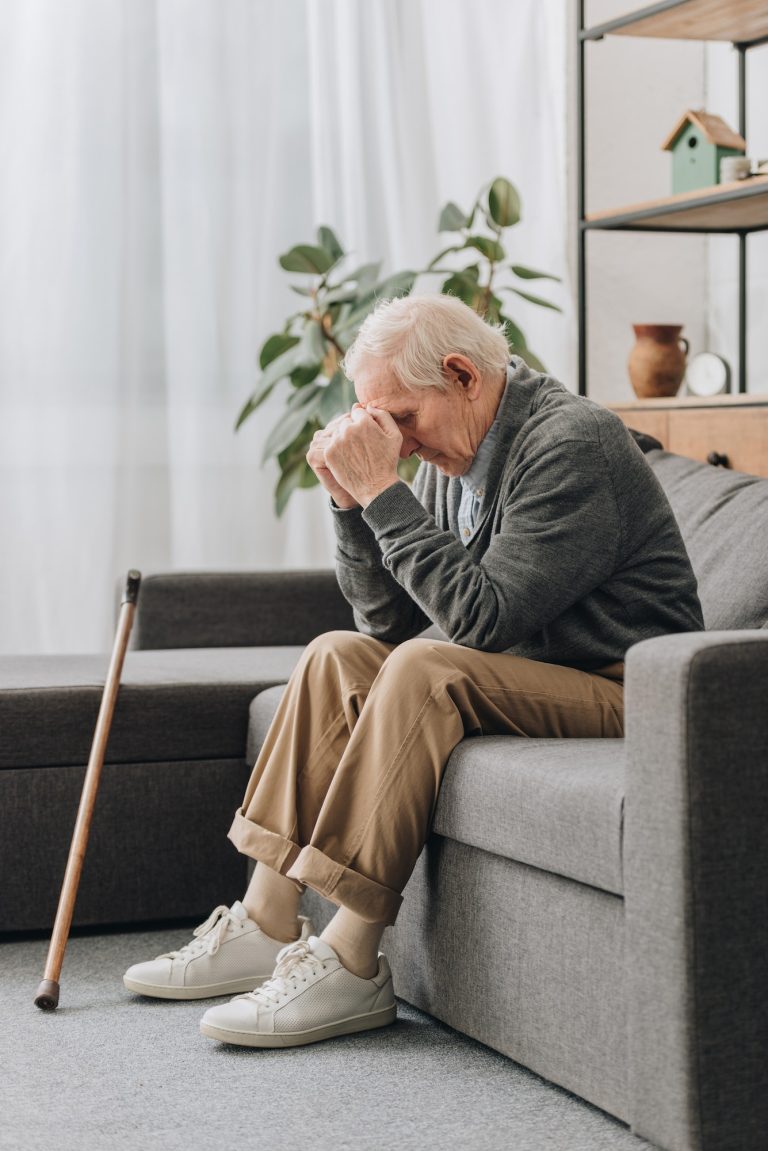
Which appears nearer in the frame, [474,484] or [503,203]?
[474,484]

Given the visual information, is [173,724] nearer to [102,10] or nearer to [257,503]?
[257,503]

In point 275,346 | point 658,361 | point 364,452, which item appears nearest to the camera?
point 364,452

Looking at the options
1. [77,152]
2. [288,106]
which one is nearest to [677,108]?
[288,106]

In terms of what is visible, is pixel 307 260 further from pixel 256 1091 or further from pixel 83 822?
pixel 256 1091

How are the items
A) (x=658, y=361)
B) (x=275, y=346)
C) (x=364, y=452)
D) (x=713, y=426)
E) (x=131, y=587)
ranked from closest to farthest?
(x=364, y=452)
(x=131, y=587)
(x=713, y=426)
(x=658, y=361)
(x=275, y=346)

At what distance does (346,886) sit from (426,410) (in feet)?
2.07

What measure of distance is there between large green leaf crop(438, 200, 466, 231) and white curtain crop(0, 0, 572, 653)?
1.54ft

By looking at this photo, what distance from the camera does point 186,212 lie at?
3834 mm

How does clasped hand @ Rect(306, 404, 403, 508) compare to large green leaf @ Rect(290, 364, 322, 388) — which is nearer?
clasped hand @ Rect(306, 404, 403, 508)

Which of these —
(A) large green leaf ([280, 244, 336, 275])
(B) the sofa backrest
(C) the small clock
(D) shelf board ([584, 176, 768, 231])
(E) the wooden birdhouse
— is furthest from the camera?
(A) large green leaf ([280, 244, 336, 275])

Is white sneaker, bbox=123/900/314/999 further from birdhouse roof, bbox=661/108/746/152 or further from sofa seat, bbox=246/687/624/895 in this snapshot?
birdhouse roof, bbox=661/108/746/152

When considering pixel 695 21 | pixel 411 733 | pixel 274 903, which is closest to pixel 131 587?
pixel 274 903

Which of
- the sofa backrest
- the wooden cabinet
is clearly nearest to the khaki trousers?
the sofa backrest

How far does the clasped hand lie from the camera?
196cm
